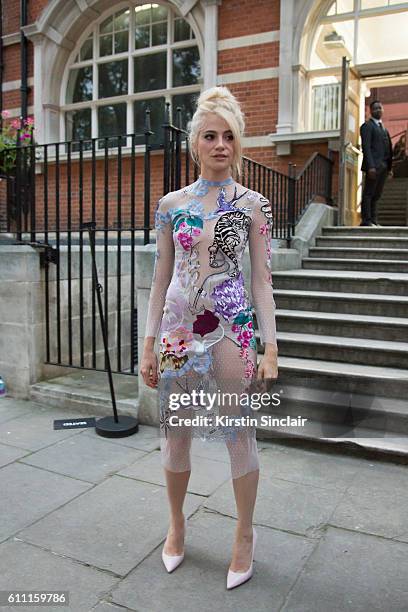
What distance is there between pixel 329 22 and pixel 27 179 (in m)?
6.38

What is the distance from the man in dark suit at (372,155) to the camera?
8.09 m

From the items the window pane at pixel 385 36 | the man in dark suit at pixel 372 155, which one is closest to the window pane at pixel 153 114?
the window pane at pixel 385 36

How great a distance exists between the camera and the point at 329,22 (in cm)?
902

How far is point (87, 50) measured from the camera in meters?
11.4

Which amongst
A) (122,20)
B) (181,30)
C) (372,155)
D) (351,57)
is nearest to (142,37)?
(122,20)

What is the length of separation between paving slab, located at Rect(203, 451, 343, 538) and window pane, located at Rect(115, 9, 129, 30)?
10374 millimetres

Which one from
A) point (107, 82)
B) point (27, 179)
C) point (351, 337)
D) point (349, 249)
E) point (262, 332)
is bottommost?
point (351, 337)

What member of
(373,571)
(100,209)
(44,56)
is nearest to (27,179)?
(373,571)

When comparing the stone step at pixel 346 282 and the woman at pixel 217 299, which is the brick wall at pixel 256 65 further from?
the woman at pixel 217 299

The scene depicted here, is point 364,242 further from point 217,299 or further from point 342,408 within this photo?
point 217,299

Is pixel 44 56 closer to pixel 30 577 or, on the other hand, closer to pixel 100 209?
pixel 100 209

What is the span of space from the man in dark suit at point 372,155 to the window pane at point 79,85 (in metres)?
6.19

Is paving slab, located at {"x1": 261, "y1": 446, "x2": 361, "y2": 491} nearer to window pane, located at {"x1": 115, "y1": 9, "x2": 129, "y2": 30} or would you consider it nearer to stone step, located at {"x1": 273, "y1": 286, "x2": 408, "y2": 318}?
stone step, located at {"x1": 273, "y1": 286, "x2": 408, "y2": 318}

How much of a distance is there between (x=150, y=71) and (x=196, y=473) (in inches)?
370
